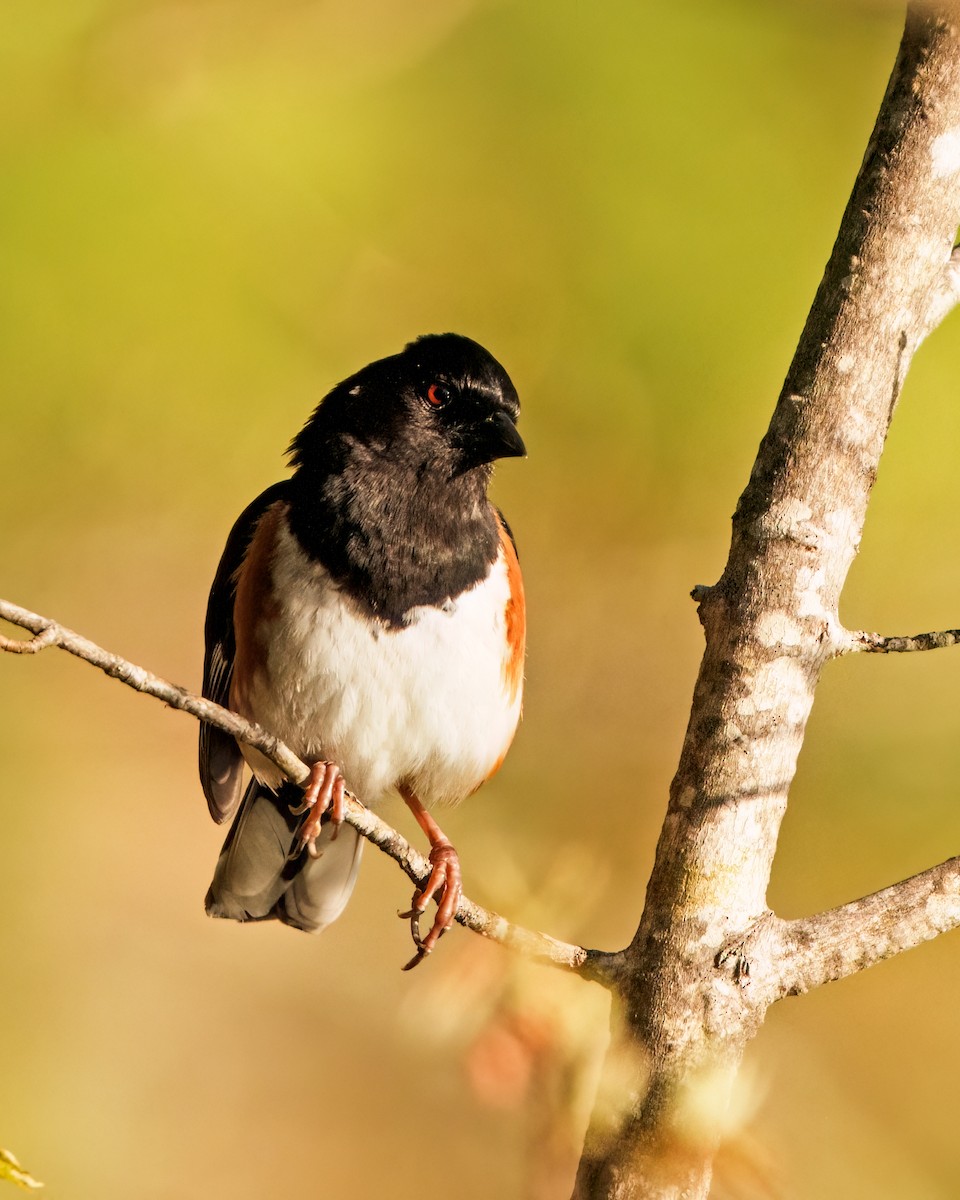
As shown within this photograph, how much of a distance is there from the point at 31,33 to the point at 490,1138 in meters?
2.55

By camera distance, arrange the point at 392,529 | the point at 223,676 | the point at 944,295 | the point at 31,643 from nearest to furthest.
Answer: the point at 31,643 → the point at 944,295 → the point at 392,529 → the point at 223,676

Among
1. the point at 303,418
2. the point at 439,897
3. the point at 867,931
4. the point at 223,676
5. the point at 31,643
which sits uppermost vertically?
the point at 303,418

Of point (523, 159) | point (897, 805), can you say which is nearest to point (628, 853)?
point (897, 805)

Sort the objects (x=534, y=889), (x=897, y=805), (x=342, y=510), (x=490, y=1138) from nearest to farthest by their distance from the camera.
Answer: (x=534, y=889) < (x=342, y=510) < (x=490, y=1138) < (x=897, y=805)

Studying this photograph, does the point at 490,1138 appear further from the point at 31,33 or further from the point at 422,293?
the point at 31,33

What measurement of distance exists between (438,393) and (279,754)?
98 centimetres

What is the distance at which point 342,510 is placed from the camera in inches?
93.2

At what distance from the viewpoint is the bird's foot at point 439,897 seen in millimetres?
2201

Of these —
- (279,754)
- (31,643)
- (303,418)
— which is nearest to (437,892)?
(279,754)

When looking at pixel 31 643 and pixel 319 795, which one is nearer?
pixel 31 643

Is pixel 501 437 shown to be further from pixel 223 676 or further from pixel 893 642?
pixel 893 642

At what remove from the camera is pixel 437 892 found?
237cm

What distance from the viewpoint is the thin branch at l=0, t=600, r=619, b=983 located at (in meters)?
1.36

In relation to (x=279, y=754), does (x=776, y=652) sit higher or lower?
higher
